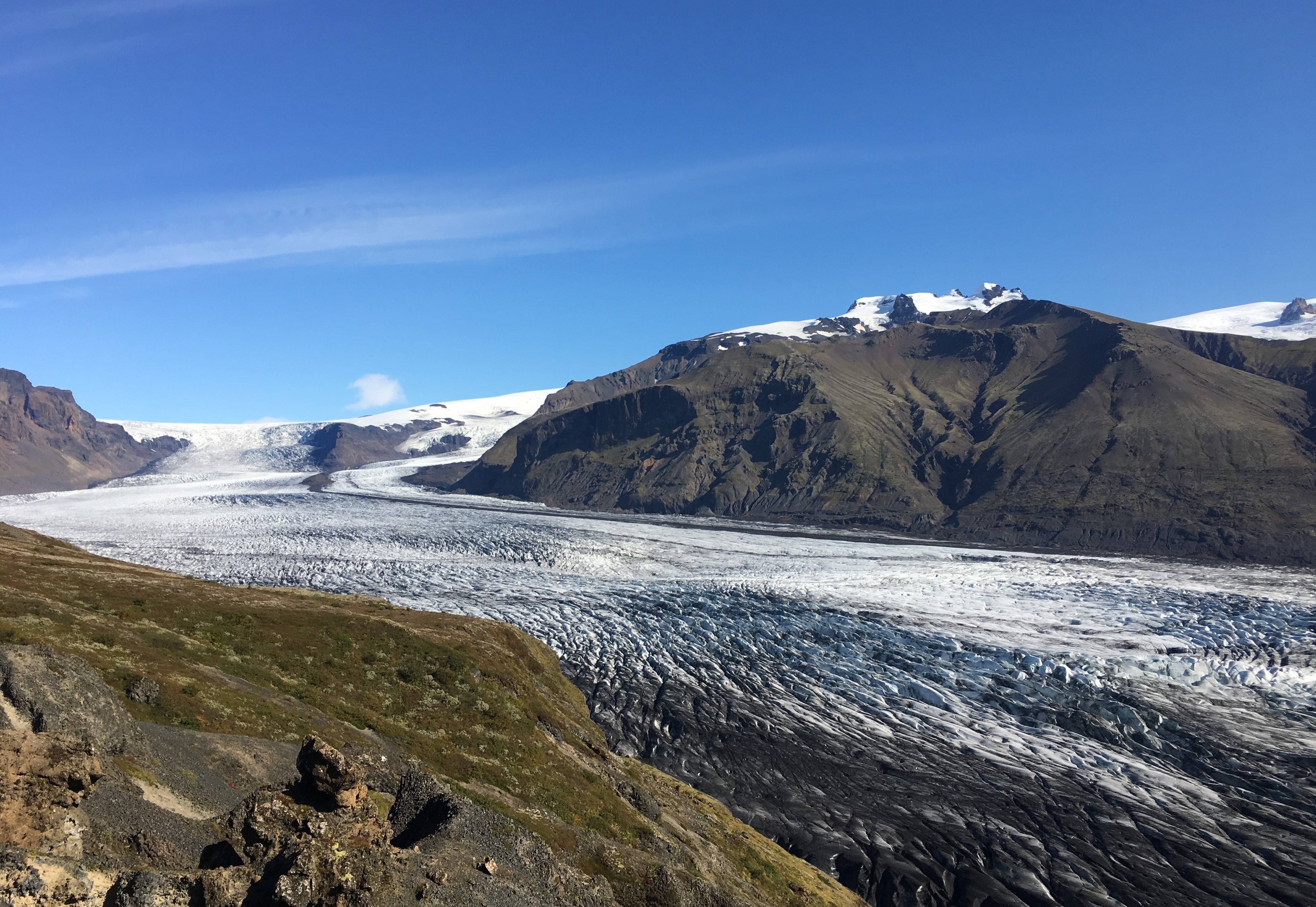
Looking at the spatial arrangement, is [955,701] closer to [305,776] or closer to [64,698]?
[305,776]

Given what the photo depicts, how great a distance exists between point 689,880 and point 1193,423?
203 meters

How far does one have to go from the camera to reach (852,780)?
47844mm

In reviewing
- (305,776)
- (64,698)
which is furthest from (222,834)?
(64,698)

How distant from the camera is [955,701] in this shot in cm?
6081

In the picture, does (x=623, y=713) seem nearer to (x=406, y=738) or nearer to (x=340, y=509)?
(x=406, y=738)

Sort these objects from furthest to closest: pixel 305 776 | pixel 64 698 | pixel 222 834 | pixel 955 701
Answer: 1. pixel 955 701
2. pixel 64 698
3. pixel 305 776
4. pixel 222 834

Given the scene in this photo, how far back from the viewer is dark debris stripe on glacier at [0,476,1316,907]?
132 ft

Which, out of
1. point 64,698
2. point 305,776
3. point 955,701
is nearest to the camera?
point 305,776

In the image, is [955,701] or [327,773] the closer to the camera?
[327,773]

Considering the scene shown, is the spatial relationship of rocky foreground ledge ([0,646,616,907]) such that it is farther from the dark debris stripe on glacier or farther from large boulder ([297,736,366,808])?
the dark debris stripe on glacier

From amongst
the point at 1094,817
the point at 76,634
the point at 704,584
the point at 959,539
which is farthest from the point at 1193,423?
the point at 76,634

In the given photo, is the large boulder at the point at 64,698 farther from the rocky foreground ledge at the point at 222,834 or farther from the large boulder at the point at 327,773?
the large boulder at the point at 327,773

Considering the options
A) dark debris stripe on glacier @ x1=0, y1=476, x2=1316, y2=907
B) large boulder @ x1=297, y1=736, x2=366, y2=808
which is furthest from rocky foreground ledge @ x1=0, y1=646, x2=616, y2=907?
dark debris stripe on glacier @ x1=0, y1=476, x2=1316, y2=907

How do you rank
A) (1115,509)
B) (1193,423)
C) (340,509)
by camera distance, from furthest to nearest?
(340,509) < (1193,423) < (1115,509)
